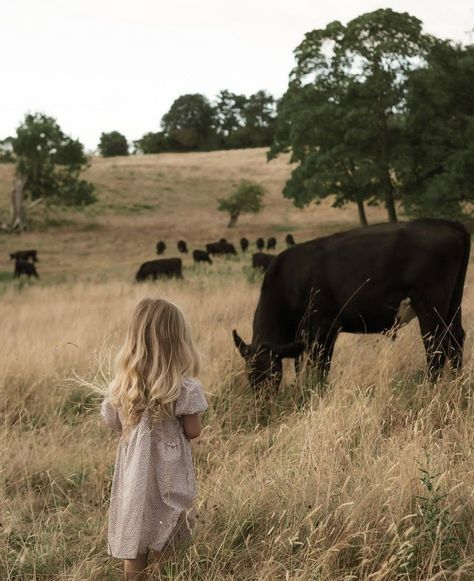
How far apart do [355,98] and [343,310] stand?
26189 mm

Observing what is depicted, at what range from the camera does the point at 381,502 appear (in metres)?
3.16

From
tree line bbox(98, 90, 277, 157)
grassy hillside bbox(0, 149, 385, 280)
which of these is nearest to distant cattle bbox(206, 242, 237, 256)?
grassy hillside bbox(0, 149, 385, 280)

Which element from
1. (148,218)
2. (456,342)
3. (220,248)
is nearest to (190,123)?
(148,218)

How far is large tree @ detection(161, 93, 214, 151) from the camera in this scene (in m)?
95.4

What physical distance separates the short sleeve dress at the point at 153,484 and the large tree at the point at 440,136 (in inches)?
937

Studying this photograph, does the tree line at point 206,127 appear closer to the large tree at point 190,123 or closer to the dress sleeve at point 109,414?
the large tree at point 190,123

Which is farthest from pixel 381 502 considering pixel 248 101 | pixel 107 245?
pixel 248 101

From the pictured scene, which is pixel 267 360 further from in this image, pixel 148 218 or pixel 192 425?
pixel 148 218

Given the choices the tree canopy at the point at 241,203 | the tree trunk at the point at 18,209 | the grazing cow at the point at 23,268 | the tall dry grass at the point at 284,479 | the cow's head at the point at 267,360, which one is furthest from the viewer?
the tree canopy at the point at 241,203

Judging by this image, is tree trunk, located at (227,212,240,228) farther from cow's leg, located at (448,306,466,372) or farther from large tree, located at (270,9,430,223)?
cow's leg, located at (448,306,466,372)

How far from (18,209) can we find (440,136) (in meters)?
27.3

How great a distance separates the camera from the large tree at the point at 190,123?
313ft

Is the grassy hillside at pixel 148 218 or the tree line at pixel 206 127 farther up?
the tree line at pixel 206 127

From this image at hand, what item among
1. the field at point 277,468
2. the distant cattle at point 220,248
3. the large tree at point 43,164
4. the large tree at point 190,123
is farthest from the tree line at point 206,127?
the field at point 277,468
